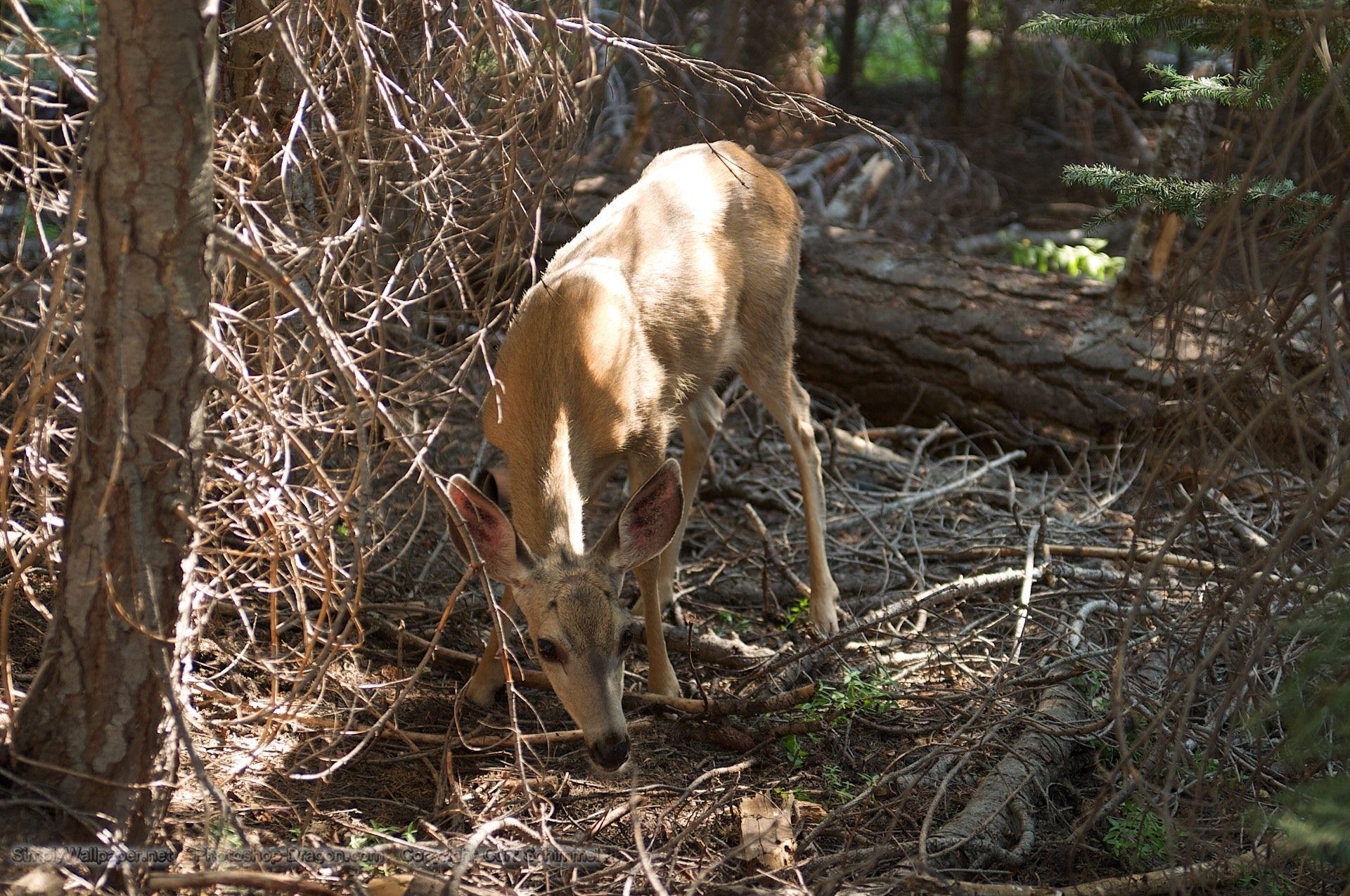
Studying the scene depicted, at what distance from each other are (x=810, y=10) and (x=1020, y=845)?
11.3 meters

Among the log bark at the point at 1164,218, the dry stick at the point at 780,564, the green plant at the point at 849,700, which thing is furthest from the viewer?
the log bark at the point at 1164,218

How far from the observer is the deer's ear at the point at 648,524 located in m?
4.18

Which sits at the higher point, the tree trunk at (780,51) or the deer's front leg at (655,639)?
the tree trunk at (780,51)

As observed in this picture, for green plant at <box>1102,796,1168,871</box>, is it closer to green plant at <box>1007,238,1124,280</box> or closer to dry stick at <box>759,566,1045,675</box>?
dry stick at <box>759,566,1045,675</box>

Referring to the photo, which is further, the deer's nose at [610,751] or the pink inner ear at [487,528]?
the pink inner ear at [487,528]

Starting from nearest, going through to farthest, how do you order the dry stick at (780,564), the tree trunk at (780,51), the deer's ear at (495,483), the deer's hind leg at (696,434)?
the deer's ear at (495,483)
the dry stick at (780,564)
the deer's hind leg at (696,434)
the tree trunk at (780,51)

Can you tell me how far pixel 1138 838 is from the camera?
3.44m

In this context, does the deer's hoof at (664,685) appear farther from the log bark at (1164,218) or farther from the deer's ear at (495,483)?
the log bark at (1164,218)

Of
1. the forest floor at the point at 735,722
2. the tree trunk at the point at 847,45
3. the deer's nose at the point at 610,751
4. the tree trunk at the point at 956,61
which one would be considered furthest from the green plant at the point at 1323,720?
the tree trunk at the point at 847,45

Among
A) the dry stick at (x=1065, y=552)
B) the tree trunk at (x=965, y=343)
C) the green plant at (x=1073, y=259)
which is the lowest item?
the dry stick at (x=1065, y=552)

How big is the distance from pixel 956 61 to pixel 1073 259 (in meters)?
5.22

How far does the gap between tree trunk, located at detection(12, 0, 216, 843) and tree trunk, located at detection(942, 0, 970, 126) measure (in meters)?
11.3

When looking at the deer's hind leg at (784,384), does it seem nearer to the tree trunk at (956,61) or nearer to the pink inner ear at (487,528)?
the pink inner ear at (487,528)

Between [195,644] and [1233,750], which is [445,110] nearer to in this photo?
[195,644]
